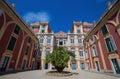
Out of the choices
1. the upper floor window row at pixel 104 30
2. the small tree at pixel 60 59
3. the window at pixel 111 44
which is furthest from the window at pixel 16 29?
the window at pixel 111 44

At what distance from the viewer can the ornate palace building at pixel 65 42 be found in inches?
1102

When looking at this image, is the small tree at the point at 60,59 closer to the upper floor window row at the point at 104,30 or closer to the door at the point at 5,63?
the door at the point at 5,63

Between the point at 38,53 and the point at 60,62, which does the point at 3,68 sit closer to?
the point at 60,62

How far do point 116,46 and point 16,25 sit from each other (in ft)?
60.7

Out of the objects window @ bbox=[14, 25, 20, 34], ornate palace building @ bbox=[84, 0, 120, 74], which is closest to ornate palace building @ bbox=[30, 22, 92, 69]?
ornate palace building @ bbox=[84, 0, 120, 74]

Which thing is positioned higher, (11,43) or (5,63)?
(11,43)

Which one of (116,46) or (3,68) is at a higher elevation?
(116,46)

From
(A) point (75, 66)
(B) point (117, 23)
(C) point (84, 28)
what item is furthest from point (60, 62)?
(C) point (84, 28)

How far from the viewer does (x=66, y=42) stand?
32.6 meters

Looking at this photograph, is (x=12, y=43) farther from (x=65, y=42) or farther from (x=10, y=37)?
(x=65, y=42)

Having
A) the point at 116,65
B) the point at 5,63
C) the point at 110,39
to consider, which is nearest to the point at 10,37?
the point at 5,63

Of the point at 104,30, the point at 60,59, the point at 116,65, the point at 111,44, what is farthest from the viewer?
the point at 104,30

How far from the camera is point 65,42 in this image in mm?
32938

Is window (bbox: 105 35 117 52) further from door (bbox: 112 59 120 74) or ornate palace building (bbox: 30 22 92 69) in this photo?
ornate palace building (bbox: 30 22 92 69)
